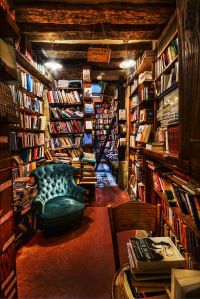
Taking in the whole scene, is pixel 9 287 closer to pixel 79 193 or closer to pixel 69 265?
pixel 69 265

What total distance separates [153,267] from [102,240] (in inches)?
70.0

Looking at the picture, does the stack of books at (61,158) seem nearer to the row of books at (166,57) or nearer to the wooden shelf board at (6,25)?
the row of books at (166,57)

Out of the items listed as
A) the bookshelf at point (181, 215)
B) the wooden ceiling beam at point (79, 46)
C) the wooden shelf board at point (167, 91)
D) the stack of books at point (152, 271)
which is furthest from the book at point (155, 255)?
the wooden ceiling beam at point (79, 46)

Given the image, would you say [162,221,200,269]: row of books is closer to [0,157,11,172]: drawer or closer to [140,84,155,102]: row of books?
[0,157,11,172]: drawer

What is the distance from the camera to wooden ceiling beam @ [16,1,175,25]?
7.01 feet

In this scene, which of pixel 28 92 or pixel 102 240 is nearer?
pixel 102 240

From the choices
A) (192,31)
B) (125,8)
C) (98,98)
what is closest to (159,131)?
(125,8)

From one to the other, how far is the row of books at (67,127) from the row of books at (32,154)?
2.53 ft

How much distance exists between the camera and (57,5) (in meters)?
2.14

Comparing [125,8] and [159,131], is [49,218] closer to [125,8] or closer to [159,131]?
[159,131]

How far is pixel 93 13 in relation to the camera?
86.4 inches

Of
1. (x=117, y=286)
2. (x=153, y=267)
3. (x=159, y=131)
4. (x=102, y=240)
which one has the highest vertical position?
(x=159, y=131)

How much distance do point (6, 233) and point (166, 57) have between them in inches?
97.7

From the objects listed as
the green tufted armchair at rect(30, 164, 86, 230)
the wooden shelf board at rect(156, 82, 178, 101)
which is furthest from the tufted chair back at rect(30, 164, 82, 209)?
the wooden shelf board at rect(156, 82, 178, 101)
